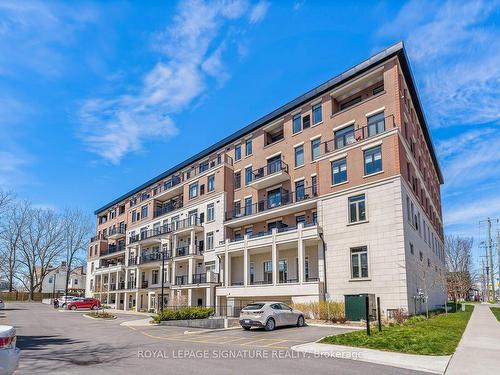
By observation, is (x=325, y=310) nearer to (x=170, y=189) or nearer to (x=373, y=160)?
(x=373, y=160)

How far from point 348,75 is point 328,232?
11.3 m

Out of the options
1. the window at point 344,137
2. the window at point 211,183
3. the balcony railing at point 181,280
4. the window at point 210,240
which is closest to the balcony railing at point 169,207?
the window at point 211,183

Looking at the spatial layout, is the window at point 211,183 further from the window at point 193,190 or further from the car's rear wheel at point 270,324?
the car's rear wheel at point 270,324

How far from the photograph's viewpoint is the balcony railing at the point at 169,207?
4764 centimetres

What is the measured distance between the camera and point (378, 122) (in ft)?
91.3

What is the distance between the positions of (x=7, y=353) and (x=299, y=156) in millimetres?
29170

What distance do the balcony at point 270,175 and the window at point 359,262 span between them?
10.2 meters

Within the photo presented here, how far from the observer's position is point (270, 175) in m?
35.1

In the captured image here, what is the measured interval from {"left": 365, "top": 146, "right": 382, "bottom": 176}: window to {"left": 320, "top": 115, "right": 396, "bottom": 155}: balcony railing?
1.06 m

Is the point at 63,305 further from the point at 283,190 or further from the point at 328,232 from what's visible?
the point at 328,232

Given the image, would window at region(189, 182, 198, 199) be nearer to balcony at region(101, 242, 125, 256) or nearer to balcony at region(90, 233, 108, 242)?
balcony at region(101, 242, 125, 256)

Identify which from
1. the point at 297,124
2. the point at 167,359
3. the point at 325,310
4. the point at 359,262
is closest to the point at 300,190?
the point at 297,124

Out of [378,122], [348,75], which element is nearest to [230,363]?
[378,122]

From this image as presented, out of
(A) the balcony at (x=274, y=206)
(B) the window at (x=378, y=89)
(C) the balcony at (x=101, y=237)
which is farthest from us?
(C) the balcony at (x=101, y=237)
